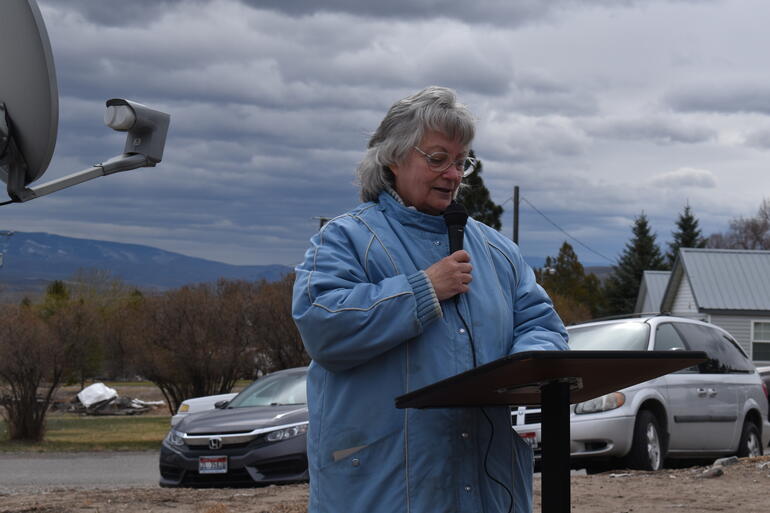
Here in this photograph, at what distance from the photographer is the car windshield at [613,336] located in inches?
465

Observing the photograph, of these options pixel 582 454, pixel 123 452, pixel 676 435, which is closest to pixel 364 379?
pixel 582 454

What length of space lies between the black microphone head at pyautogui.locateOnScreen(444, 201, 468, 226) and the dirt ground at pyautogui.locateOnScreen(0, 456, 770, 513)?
16.3 ft

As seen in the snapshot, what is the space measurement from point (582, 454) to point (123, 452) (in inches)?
477

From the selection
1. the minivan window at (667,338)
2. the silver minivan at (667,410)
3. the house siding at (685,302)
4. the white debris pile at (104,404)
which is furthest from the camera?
the house siding at (685,302)

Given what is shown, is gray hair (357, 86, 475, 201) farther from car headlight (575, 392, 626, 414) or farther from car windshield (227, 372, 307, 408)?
car windshield (227, 372, 307, 408)

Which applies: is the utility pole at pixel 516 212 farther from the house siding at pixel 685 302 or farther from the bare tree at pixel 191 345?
the bare tree at pixel 191 345

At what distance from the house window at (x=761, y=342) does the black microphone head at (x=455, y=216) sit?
4017 centimetres

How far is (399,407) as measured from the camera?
2846 mm

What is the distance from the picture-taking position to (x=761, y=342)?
135ft

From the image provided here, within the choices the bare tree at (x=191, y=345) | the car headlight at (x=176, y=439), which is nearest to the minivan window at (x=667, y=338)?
the car headlight at (x=176, y=439)

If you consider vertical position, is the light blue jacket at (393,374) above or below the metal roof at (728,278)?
below

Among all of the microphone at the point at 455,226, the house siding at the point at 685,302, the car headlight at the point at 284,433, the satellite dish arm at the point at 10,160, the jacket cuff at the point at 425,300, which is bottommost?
the car headlight at the point at 284,433

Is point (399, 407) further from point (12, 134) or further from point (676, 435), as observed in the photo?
point (676, 435)

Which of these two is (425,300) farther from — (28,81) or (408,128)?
(28,81)
